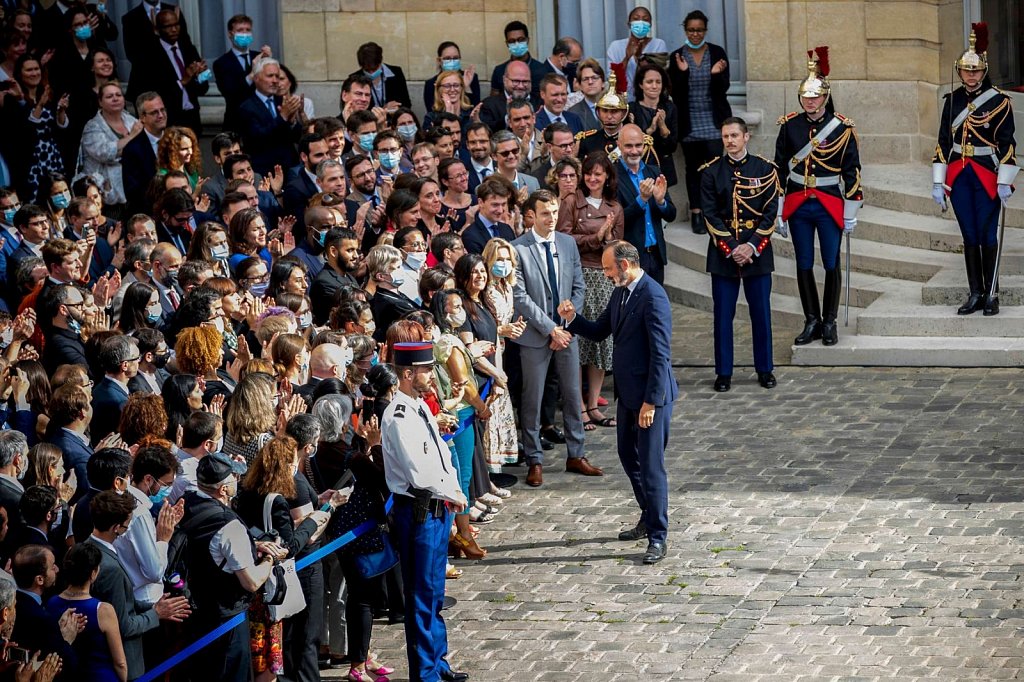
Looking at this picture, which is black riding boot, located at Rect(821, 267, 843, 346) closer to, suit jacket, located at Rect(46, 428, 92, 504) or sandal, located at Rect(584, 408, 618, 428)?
sandal, located at Rect(584, 408, 618, 428)

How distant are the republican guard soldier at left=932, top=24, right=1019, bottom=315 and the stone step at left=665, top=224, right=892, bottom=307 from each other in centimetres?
117

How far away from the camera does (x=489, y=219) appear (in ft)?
40.4

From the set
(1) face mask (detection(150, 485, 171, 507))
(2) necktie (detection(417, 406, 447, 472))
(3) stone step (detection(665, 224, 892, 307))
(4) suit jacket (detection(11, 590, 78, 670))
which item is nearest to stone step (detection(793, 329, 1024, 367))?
(3) stone step (detection(665, 224, 892, 307))

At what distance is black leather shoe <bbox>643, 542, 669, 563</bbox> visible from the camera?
10.2 m

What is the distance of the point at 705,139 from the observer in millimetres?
16578

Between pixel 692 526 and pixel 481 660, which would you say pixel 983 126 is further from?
pixel 481 660

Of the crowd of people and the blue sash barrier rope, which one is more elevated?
the crowd of people

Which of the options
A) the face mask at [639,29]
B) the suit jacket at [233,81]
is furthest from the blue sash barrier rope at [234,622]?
the face mask at [639,29]

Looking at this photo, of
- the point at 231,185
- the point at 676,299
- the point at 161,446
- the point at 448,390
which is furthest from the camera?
the point at 676,299

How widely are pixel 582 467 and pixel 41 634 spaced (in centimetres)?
501

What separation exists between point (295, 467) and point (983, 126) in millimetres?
7537

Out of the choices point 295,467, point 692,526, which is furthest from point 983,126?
point 295,467

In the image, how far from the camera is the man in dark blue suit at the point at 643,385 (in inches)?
404

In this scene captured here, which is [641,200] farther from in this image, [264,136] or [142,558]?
[142,558]
